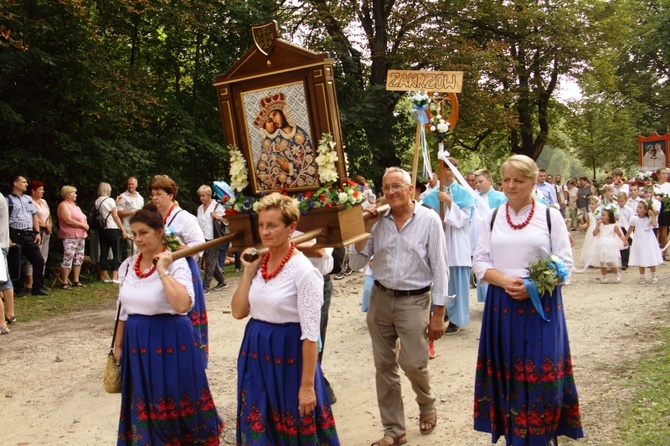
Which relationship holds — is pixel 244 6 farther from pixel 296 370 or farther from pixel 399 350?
pixel 296 370

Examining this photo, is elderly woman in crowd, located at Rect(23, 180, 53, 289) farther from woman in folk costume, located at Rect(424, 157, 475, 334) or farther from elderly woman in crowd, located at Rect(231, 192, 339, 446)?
elderly woman in crowd, located at Rect(231, 192, 339, 446)

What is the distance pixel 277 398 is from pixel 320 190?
1.42 m

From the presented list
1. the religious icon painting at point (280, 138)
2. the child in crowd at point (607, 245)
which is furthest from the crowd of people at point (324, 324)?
the child in crowd at point (607, 245)

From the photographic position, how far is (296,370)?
13.8 ft

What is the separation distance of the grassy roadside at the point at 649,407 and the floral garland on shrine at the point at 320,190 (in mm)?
2895

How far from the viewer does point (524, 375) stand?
486 centimetres

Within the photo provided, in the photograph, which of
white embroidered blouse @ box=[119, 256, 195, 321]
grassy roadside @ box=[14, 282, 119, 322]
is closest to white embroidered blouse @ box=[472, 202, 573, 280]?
white embroidered blouse @ box=[119, 256, 195, 321]

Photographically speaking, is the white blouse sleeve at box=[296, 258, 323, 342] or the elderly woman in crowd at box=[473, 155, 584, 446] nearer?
the white blouse sleeve at box=[296, 258, 323, 342]

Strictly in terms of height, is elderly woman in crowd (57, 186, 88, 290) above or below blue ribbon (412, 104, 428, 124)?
below

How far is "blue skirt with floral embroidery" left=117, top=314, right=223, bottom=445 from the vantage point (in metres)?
4.79

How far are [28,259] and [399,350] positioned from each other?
939 cm

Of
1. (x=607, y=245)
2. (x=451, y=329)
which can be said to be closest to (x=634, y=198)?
(x=607, y=245)

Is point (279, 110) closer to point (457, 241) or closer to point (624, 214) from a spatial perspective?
point (457, 241)

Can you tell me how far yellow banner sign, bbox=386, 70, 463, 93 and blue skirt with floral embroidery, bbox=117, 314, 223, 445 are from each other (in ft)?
11.5
